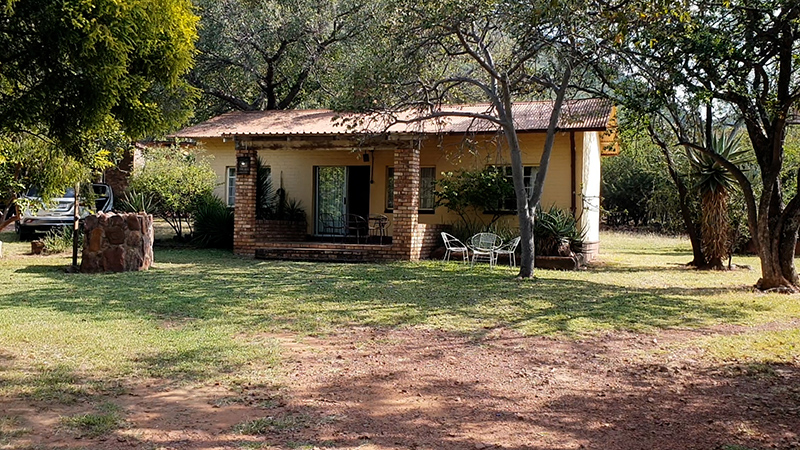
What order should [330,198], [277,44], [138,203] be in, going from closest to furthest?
[138,203], [330,198], [277,44]

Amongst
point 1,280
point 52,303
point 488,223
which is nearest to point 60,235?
point 1,280

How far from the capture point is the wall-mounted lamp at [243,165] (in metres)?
16.4

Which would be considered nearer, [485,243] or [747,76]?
[747,76]

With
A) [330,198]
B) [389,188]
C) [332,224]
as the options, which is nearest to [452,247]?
[389,188]

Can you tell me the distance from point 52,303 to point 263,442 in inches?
222

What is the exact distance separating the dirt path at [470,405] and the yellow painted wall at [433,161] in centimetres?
924

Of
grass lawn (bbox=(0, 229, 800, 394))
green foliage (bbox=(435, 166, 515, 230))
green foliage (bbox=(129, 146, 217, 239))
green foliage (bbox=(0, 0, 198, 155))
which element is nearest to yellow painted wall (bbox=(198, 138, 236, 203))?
green foliage (bbox=(129, 146, 217, 239))

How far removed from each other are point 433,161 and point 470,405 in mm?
13291

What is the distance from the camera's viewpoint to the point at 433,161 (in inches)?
698

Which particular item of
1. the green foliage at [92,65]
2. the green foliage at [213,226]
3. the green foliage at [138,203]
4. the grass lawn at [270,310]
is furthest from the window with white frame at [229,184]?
the green foliage at [92,65]

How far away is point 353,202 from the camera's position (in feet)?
62.2

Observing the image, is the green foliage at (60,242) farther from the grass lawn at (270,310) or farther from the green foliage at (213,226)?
the green foliage at (213,226)

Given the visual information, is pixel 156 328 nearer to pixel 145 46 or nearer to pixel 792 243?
pixel 145 46

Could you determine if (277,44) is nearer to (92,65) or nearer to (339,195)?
(339,195)
